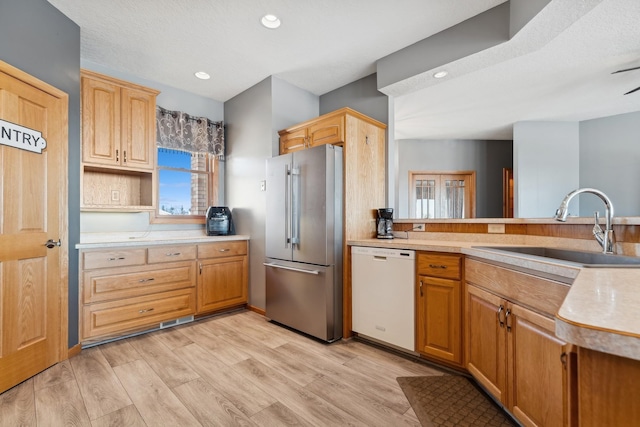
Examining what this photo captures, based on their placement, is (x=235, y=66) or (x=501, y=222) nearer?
(x=501, y=222)

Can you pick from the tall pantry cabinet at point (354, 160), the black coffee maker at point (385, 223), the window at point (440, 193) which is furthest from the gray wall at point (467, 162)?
the black coffee maker at point (385, 223)

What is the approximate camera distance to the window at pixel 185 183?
145 inches

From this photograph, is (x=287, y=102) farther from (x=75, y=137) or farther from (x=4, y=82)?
(x=4, y=82)

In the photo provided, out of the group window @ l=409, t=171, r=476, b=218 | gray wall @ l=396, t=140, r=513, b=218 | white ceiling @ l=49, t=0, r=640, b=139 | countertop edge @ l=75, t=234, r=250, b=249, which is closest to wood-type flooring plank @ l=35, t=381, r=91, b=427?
countertop edge @ l=75, t=234, r=250, b=249

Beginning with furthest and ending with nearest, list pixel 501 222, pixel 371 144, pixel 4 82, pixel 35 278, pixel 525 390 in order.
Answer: pixel 371 144, pixel 501 222, pixel 35 278, pixel 4 82, pixel 525 390

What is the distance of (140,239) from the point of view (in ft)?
10.4

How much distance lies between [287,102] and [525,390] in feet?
11.0

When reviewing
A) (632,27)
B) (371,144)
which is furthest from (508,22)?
(371,144)

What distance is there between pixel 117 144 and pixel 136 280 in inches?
53.4

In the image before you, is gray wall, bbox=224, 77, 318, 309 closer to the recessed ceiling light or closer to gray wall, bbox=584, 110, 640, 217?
the recessed ceiling light

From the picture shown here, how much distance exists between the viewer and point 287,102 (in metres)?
3.56

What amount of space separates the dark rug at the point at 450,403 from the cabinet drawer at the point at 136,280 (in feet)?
7.51

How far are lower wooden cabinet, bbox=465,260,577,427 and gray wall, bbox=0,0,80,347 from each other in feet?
10.0

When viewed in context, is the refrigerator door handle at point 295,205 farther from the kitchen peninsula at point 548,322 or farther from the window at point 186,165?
the window at point 186,165
